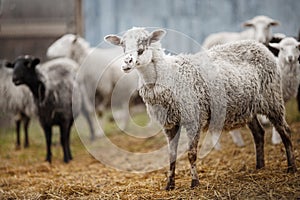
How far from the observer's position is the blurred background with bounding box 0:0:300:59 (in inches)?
254

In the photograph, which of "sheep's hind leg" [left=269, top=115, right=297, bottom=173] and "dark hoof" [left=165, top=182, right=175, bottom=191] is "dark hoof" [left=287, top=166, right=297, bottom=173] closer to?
"sheep's hind leg" [left=269, top=115, right=297, bottom=173]

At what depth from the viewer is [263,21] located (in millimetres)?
6312

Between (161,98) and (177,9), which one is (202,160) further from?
(177,9)

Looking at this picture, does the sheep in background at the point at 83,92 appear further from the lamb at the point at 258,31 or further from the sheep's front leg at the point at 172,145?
the sheep's front leg at the point at 172,145

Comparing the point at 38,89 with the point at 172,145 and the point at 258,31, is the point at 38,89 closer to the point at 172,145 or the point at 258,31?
the point at 172,145

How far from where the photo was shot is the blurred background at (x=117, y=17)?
6.45 meters

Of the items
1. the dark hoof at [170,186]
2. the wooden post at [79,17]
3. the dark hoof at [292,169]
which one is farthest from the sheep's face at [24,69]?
the dark hoof at [292,169]

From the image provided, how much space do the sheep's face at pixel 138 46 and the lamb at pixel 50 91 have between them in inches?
98.9

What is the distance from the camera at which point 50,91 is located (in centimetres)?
645

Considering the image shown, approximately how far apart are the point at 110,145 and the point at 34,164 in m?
1.76

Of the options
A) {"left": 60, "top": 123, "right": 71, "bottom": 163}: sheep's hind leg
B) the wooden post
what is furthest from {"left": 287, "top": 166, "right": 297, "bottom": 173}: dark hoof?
the wooden post

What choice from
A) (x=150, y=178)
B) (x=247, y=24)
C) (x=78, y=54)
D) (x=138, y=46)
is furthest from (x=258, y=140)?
(x=78, y=54)

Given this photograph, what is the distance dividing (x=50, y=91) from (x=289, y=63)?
3.36 m

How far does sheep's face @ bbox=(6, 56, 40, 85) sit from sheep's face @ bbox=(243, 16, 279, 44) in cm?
311
